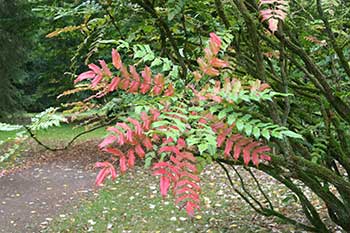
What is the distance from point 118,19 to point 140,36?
0.83 feet

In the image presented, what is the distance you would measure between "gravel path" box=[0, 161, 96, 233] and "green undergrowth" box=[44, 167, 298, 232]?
0.86 feet

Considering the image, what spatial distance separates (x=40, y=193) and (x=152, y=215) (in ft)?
7.35

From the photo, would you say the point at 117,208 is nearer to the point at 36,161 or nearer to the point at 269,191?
the point at 269,191

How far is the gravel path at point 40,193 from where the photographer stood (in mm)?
5656

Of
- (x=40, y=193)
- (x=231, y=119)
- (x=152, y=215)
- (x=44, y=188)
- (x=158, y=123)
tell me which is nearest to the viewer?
(x=158, y=123)

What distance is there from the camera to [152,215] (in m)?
5.49

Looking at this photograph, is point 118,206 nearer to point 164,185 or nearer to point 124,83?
point 124,83

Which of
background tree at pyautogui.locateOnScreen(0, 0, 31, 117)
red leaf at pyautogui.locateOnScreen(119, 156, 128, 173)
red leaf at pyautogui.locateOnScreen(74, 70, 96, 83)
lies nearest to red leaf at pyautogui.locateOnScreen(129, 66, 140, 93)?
red leaf at pyautogui.locateOnScreen(74, 70, 96, 83)

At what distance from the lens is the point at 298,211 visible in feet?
17.2

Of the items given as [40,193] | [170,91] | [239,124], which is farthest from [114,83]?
[40,193]

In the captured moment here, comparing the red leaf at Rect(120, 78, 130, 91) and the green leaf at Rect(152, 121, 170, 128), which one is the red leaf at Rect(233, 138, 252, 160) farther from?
the red leaf at Rect(120, 78, 130, 91)

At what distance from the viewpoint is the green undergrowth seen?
16.4ft

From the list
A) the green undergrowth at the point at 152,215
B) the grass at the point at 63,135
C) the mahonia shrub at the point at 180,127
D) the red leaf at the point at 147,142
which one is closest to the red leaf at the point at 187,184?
the mahonia shrub at the point at 180,127

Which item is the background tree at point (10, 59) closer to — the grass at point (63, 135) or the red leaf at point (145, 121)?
the grass at point (63, 135)
